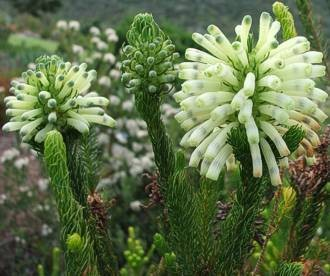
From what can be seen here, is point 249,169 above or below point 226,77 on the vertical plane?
below

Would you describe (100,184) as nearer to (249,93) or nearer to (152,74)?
(152,74)

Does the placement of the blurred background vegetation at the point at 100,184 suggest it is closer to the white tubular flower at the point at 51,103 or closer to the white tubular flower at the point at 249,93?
the white tubular flower at the point at 51,103

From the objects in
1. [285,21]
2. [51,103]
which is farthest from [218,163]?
[285,21]

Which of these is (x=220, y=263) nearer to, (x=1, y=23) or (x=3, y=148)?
(x=3, y=148)

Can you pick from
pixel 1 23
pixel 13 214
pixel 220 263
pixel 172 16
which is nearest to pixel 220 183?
pixel 220 263

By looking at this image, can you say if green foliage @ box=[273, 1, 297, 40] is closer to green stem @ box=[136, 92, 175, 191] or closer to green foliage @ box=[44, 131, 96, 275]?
green stem @ box=[136, 92, 175, 191]

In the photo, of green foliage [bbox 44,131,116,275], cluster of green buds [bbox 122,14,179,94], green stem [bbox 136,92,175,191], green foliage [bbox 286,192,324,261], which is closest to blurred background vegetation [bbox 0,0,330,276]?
green foliage [bbox 286,192,324,261]
